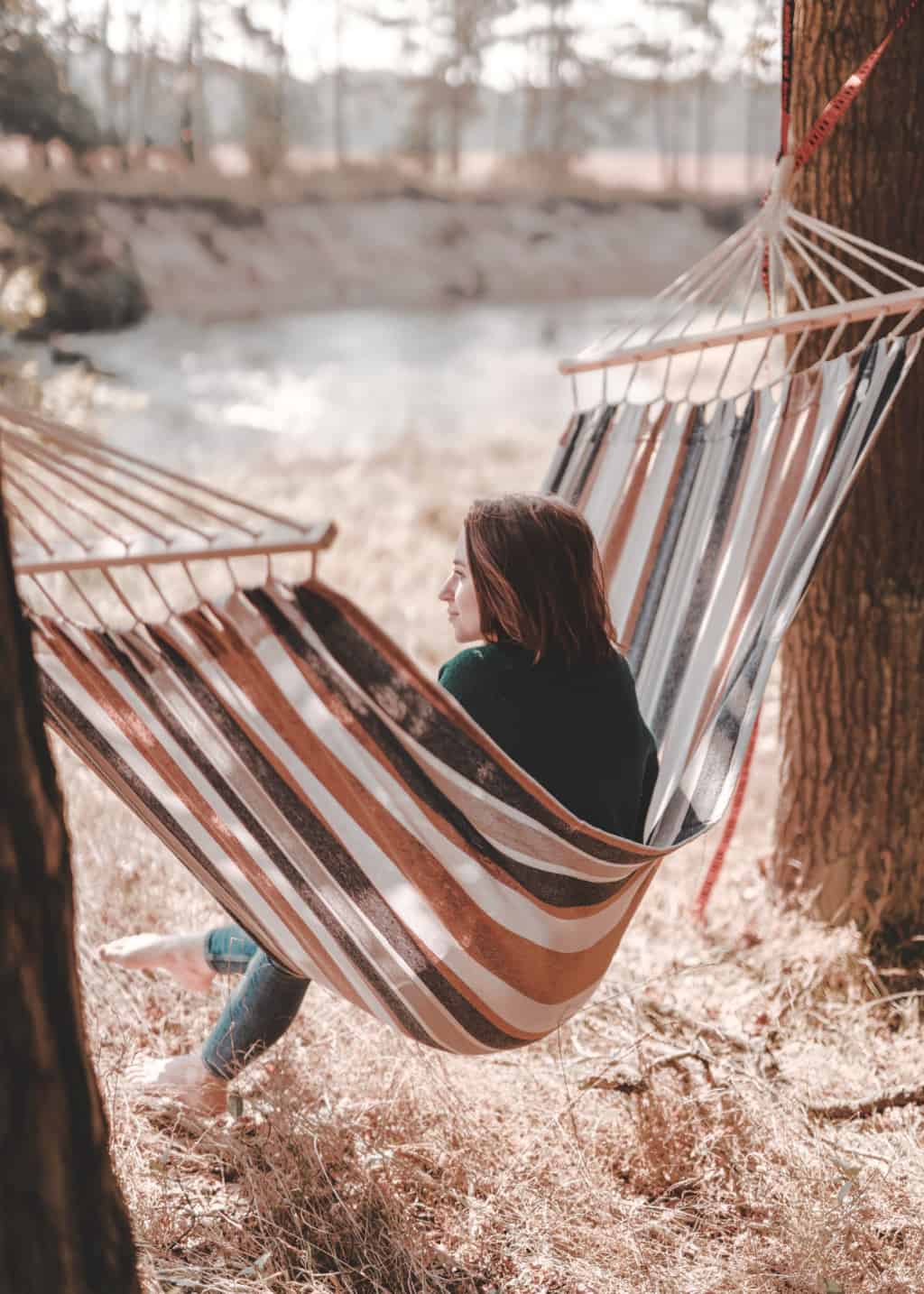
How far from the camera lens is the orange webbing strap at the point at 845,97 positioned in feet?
5.67

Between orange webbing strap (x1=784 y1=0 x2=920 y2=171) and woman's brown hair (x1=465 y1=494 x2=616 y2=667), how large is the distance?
2.94 feet

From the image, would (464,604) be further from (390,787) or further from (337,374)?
(337,374)

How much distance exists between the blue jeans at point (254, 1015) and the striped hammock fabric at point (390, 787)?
13 centimetres

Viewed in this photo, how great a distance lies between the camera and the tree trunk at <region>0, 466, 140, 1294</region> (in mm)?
833

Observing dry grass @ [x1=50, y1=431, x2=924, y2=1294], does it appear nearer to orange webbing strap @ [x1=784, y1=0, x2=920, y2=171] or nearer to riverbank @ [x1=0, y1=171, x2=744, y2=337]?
orange webbing strap @ [x1=784, y1=0, x2=920, y2=171]

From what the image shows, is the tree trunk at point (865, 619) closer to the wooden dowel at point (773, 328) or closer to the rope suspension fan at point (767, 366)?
the rope suspension fan at point (767, 366)

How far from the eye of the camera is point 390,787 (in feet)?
3.88

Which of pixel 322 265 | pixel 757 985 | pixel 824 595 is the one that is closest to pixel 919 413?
pixel 824 595

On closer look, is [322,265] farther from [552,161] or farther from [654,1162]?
Answer: [654,1162]

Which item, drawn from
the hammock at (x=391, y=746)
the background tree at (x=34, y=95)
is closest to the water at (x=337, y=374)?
the background tree at (x=34, y=95)

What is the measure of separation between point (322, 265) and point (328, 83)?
6.83 meters

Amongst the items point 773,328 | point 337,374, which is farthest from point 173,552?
point 337,374

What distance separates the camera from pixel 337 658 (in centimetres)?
110

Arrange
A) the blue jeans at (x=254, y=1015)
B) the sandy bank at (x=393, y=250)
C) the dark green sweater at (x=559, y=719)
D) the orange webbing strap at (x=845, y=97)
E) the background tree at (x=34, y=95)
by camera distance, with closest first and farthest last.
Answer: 1. the dark green sweater at (x=559, y=719)
2. the blue jeans at (x=254, y=1015)
3. the orange webbing strap at (x=845, y=97)
4. the background tree at (x=34, y=95)
5. the sandy bank at (x=393, y=250)
